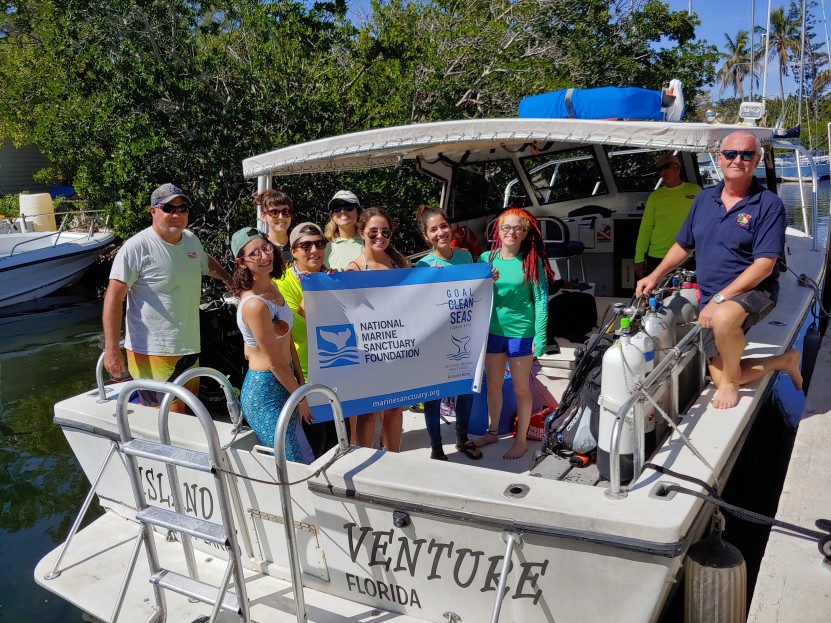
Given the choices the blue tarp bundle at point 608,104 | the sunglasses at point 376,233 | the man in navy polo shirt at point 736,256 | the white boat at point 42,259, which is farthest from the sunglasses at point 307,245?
the white boat at point 42,259

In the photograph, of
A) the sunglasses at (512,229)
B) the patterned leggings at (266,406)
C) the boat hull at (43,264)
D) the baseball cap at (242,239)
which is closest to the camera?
the patterned leggings at (266,406)

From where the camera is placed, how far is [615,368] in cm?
299

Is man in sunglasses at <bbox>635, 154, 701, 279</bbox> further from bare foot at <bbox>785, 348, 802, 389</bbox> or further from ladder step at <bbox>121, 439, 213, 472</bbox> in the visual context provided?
ladder step at <bbox>121, 439, 213, 472</bbox>

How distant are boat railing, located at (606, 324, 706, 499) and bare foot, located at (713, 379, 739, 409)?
208 millimetres

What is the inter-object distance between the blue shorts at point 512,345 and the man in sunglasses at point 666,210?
Answer: 8.11 feet

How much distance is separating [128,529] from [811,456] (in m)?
3.82

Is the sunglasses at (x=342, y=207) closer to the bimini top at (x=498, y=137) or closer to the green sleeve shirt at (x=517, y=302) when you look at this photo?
the bimini top at (x=498, y=137)

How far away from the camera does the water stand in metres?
4.52

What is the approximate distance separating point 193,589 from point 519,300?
2.23m

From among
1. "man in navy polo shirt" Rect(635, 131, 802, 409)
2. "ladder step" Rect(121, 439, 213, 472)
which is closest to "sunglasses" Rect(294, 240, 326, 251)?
"ladder step" Rect(121, 439, 213, 472)

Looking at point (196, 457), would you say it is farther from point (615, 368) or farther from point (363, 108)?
point (363, 108)

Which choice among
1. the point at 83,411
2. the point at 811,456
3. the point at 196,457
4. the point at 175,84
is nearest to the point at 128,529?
the point at 83,411

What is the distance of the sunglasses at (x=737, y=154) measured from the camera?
3.39 metres

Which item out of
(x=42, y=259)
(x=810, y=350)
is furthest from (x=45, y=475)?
(x=42, y=259)
